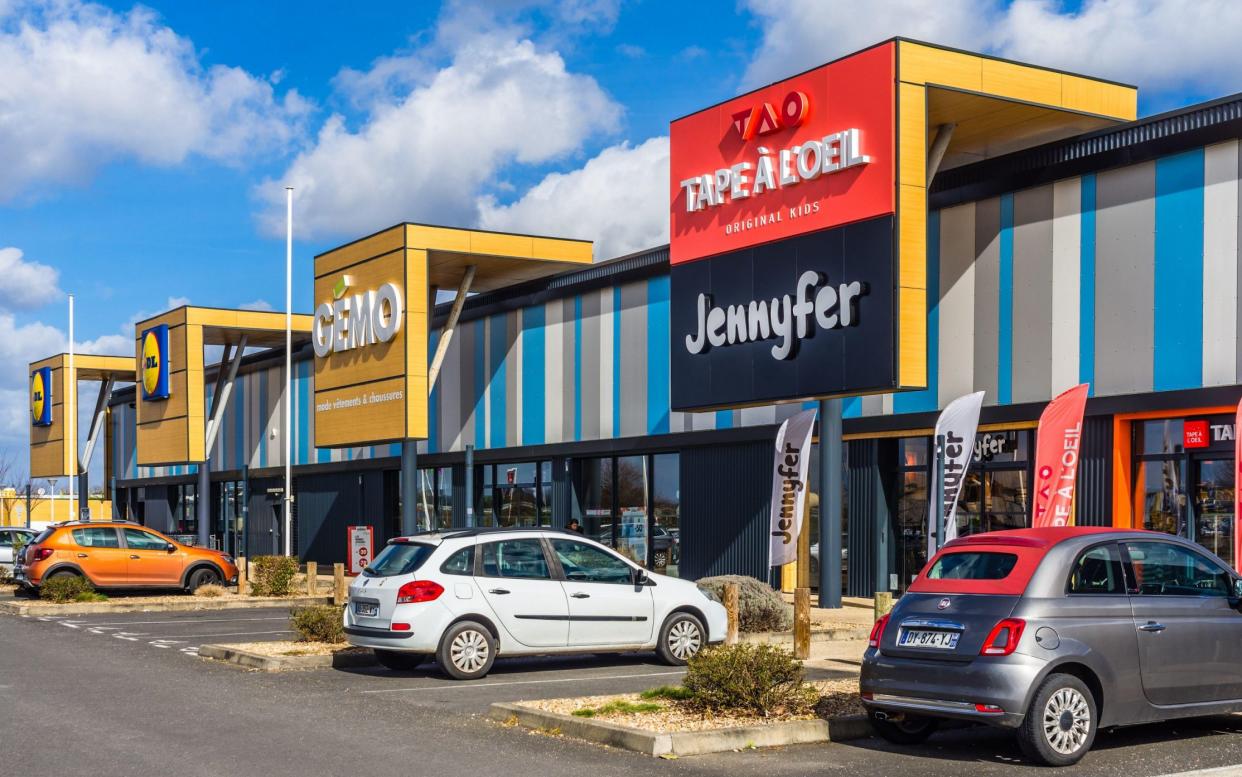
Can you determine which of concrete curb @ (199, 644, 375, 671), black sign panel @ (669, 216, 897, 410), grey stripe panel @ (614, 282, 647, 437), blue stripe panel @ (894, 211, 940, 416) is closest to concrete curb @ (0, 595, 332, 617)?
grey stripe panel @ (614, 282, 647, 437)

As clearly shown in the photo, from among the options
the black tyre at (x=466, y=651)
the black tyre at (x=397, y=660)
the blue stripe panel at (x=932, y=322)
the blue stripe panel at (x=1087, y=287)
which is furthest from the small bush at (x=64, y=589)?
the blue stripe panel at (x=1087, y=287)

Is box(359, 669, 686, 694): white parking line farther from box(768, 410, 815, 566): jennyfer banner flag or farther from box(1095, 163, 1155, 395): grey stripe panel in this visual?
box(1095, 163, 1155, 395): grey stripe panel

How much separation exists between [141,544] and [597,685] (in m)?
16.0

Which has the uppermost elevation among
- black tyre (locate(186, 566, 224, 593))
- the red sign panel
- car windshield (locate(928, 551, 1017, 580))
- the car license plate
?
the red sign panel

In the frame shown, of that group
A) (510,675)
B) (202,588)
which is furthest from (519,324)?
(510,675)

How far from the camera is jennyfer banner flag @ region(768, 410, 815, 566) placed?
72.1 ft

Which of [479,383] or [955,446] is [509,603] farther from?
[479,383]

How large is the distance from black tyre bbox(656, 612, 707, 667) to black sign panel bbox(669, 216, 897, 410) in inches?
229

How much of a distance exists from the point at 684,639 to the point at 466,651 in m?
2.58

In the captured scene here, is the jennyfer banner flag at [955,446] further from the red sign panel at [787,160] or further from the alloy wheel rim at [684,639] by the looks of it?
the alloy wheel rim at [684,639]

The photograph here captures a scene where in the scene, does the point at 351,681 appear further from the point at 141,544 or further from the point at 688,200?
the point at 141,544

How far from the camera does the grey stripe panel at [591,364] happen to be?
99.6 feet

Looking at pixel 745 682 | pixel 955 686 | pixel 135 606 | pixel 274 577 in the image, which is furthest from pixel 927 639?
pixel 274 577

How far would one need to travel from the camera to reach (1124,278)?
63.4ft
